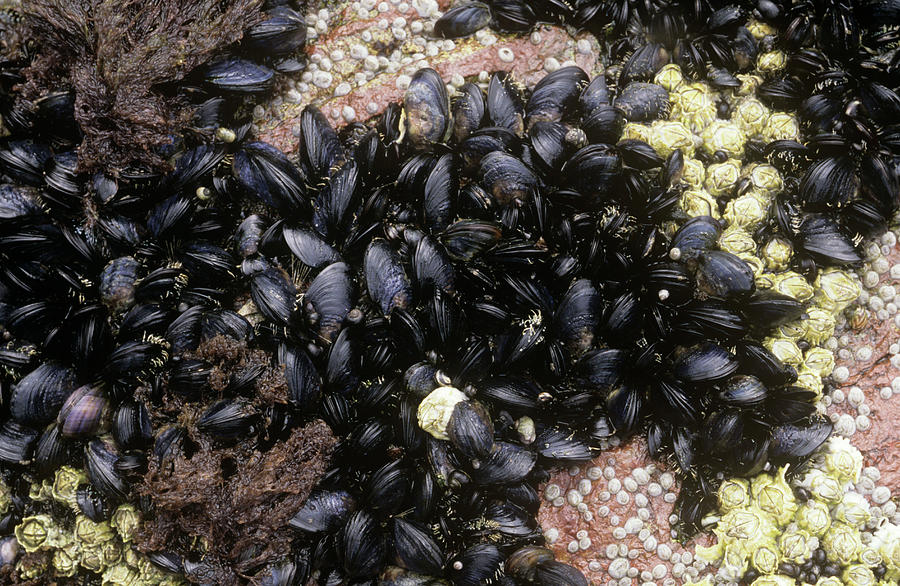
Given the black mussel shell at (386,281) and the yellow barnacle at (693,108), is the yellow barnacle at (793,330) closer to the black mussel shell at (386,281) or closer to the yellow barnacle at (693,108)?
the yellow barnacle at (693,108)

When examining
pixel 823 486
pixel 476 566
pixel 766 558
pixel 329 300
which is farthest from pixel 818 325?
pixel 329 300

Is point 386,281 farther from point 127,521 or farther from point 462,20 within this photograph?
point 127,521

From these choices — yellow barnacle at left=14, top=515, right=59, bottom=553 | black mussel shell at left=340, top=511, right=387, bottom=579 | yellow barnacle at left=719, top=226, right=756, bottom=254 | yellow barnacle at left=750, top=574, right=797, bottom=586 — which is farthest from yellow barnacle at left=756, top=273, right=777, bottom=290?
yellow barnacle at left=14, top=515, right=59, bottom=553

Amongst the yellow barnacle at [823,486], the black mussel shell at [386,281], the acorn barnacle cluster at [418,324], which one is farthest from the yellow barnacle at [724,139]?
the black mussel shell at [386,281]

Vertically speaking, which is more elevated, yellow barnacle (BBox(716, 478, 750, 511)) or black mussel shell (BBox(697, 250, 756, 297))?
black mussel shell (BBox(697, 250, 756, 297))

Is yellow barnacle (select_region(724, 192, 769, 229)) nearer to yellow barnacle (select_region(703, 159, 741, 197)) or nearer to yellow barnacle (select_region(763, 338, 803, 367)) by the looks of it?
yellow barnacle (select_region(703, 159, 741, 197))

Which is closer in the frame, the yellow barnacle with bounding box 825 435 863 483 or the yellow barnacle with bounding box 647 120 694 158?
the yellow barnacle with bounding box 825 435 863 483
